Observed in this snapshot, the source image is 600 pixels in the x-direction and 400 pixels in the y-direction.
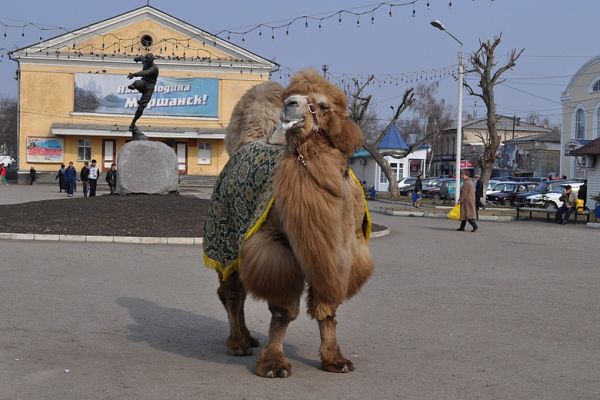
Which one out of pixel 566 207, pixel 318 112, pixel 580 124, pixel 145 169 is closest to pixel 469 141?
pixel 580 124

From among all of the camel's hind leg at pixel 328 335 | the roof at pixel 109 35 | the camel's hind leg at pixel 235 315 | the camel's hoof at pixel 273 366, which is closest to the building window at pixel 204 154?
the roof at pixel 109 35

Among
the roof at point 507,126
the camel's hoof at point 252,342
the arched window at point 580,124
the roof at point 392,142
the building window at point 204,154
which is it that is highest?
the roof at point 507,126

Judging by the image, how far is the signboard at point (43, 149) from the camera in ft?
191

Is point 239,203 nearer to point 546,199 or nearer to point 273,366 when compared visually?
point 273,366

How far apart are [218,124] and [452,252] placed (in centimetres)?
4517

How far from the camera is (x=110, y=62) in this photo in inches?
2296

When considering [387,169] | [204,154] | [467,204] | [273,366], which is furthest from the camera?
[204,154]

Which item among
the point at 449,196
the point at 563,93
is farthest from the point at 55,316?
the point at 563,93

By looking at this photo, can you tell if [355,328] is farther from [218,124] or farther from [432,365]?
[218,124]

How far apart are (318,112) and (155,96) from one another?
184ft

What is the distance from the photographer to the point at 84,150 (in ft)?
195

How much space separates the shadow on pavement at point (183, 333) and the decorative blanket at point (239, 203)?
0.71m

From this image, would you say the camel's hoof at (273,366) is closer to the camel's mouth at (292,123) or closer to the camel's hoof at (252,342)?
the camel's hoof at (252,342)

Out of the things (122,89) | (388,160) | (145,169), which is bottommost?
(145,169)
